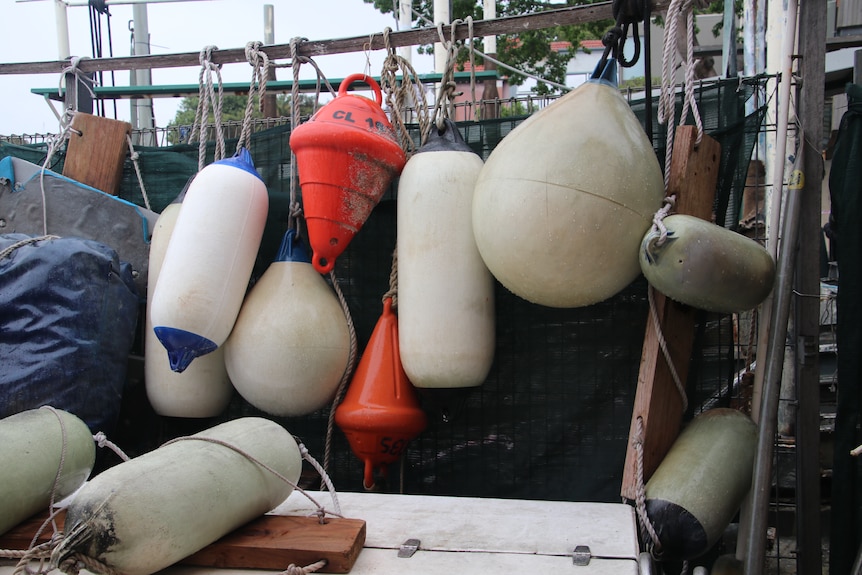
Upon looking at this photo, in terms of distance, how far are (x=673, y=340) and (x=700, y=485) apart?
1.70 feet

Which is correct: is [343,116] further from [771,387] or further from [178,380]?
[771,387]

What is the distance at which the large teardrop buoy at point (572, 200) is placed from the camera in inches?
94.3

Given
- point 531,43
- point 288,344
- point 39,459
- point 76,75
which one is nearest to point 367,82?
point 288,344

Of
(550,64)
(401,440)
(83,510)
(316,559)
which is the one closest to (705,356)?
(401,440)

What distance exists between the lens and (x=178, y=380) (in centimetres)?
312

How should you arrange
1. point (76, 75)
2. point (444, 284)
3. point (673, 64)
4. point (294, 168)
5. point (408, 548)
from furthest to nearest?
point (76, 75) < point (294, 168) < point (444, 284) < point (673, 64) < point (408, 548)

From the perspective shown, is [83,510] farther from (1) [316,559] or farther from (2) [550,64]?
(2) [550,64]

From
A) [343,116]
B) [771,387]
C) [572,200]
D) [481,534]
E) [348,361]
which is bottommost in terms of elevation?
[481,534]

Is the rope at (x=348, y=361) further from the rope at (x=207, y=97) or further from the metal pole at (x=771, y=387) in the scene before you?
the metal pole at (x=771, y=387)

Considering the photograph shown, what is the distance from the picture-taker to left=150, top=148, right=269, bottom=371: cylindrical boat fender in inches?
112

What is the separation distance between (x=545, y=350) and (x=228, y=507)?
5.12 ft

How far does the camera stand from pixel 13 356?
2.84 m

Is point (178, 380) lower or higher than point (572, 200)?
lower

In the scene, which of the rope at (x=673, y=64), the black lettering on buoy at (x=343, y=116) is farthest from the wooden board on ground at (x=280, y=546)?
the rope at (x=673, y=64)
